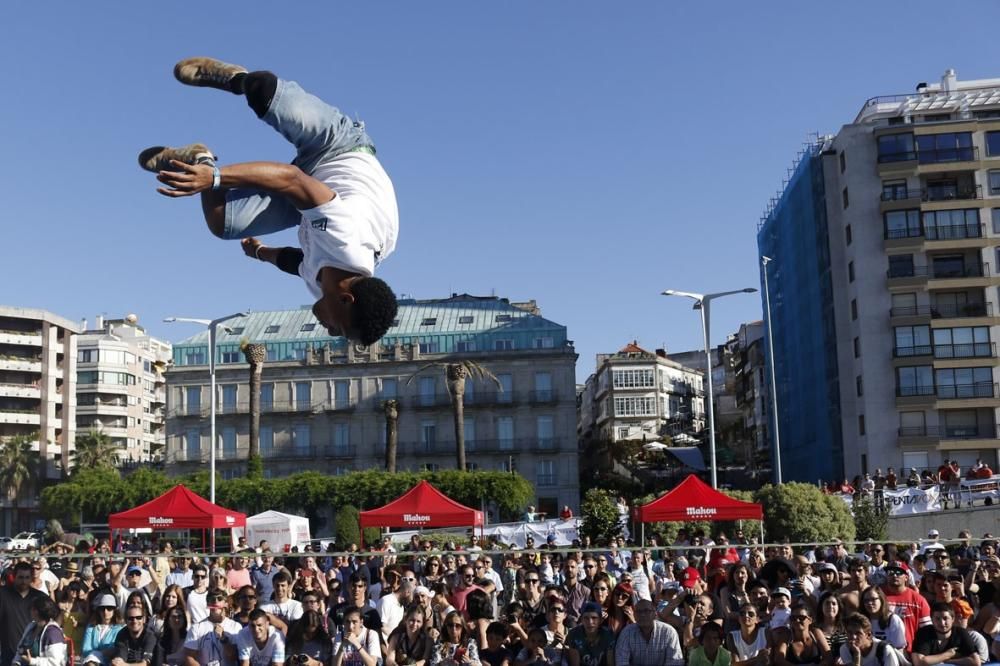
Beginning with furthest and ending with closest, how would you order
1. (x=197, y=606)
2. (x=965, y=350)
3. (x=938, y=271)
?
(x=938, y=271), (x=965, y=350), (x=197, y=606)

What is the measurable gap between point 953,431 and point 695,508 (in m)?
34.9

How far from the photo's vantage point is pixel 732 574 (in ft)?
47.5

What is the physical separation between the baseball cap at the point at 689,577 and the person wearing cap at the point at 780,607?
4.50 metres

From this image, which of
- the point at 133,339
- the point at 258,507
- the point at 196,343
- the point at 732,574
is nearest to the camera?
the point at 732,574

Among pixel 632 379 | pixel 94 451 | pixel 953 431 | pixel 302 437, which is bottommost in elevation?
pixel 953 431

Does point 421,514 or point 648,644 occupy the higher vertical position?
point 421,514

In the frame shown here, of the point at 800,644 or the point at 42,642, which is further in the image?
the point at 42,642

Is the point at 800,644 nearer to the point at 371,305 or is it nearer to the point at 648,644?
the point at 648,644

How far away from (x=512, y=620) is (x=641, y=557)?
705 cm

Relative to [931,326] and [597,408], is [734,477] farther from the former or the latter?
[597,408]

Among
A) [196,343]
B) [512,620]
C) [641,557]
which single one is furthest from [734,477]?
[512,620]

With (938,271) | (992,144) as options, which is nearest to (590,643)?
(938,271)

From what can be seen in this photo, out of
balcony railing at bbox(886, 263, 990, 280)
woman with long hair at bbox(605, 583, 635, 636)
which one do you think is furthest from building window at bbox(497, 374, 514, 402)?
woman with long hair at bbox(605, 583, 635, 636)

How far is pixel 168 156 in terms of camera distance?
28.1ft
